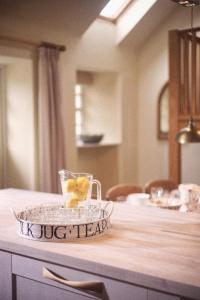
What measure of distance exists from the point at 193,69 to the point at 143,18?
5.32ft

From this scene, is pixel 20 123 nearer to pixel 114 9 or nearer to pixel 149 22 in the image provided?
pixel 114 9

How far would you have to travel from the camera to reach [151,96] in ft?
20.6

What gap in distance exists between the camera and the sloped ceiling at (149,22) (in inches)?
221

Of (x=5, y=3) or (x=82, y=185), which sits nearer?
(x=82, y=185)

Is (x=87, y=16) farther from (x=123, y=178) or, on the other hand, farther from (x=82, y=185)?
(x=82, y=185)

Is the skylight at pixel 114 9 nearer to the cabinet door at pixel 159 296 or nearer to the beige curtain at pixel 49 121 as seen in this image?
the beige curtain at pixel 49 121

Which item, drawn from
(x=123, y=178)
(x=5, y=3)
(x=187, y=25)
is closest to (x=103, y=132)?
(x=123, y=178)

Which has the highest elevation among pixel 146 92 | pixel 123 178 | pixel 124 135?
pixel 146 92

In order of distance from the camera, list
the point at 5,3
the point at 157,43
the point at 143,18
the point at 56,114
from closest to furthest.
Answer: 1. the point at 5,3
2. the point at 56,114
3. the point at 143,18
4. the point at 157,43

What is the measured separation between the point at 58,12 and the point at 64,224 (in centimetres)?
346

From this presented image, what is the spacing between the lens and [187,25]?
19.2 feet

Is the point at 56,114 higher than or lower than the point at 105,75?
lower

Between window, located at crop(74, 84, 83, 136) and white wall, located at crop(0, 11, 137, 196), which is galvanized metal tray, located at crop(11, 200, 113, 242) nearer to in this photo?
white wall, located at crop(0, 11, 137, 196)

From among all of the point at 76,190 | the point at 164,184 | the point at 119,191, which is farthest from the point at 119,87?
the point at 76,190
